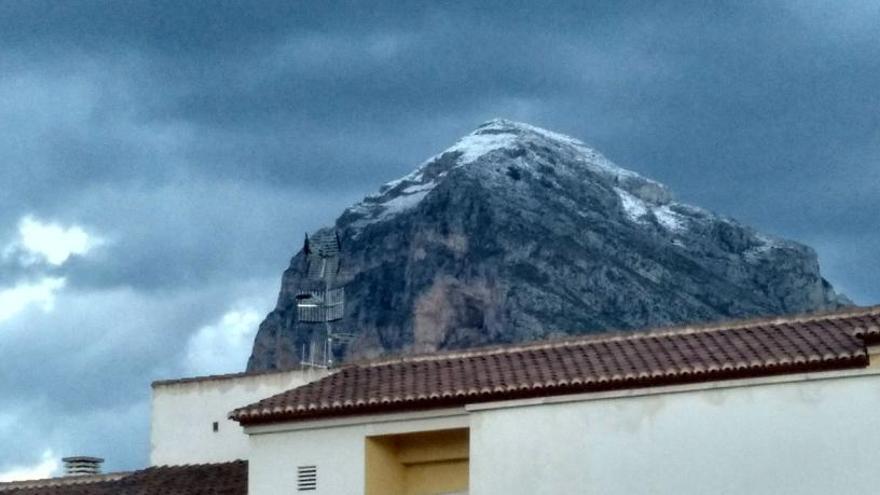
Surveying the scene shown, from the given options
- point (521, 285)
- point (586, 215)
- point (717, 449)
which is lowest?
point (717, 449)

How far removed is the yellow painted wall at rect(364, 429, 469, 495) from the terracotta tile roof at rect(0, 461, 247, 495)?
419cm

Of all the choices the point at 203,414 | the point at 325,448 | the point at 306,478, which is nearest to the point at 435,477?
the point at 325,448

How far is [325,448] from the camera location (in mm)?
32875

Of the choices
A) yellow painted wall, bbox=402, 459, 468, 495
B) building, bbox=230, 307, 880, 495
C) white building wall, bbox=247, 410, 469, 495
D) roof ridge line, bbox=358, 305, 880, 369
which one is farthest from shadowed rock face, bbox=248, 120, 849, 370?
building, bbox=230, 307, 880, 495

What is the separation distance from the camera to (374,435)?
32.5 m

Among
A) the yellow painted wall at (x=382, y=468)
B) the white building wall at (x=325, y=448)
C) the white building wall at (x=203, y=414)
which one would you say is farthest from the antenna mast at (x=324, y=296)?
the yellow painted wall at (x=382, y=468)

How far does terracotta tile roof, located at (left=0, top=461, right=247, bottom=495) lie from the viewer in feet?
122

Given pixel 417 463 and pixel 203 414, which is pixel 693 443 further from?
pixel 203 414

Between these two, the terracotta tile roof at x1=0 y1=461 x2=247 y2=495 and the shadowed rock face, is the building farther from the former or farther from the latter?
the shadowed rock face

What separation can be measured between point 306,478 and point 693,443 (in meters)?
7.41

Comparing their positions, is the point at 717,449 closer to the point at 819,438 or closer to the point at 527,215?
the point at 819,438

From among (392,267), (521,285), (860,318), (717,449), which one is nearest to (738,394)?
(717,449)

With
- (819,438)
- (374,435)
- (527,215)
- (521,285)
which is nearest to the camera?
(819,438)

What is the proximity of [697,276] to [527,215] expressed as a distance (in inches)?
792
